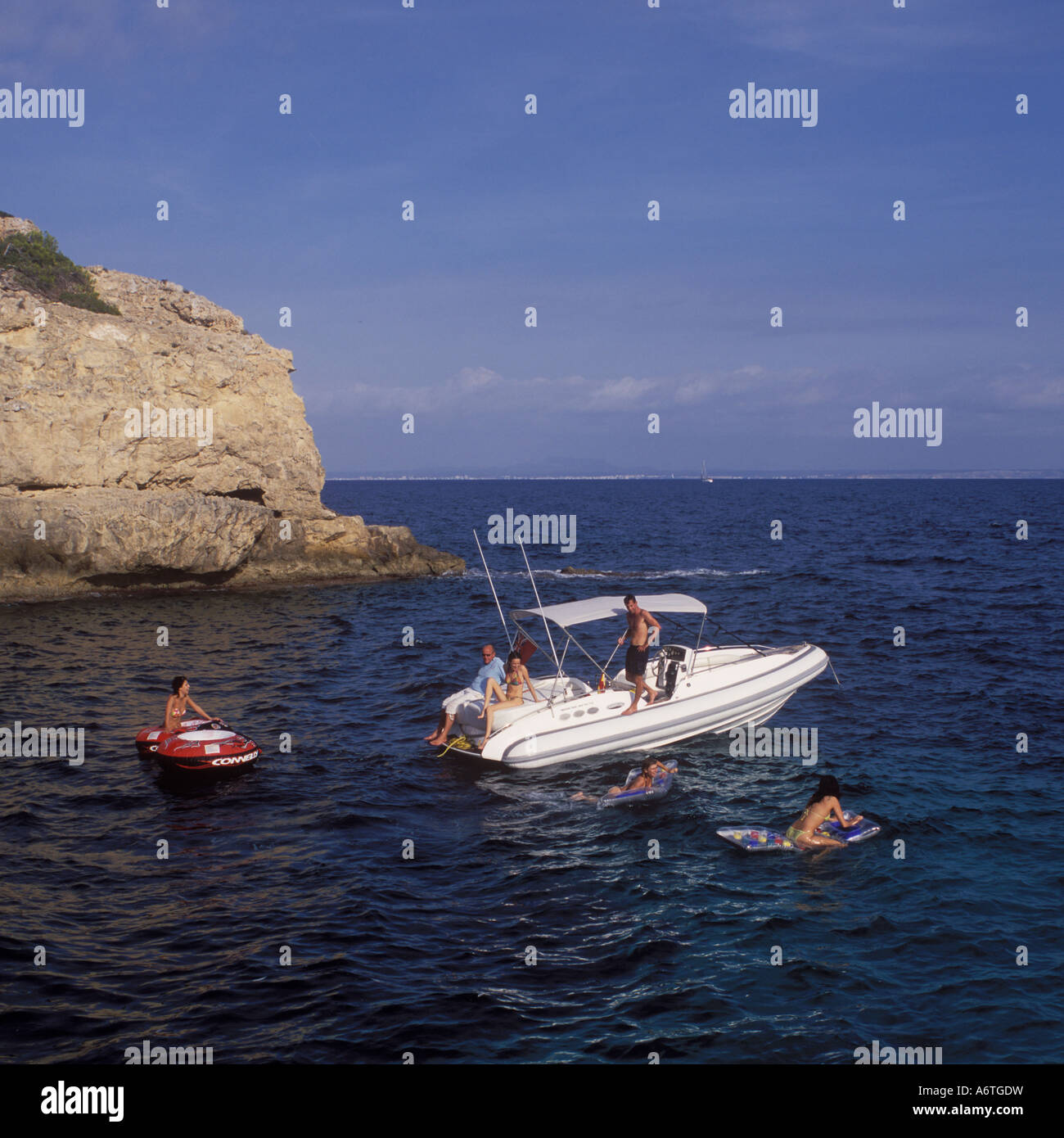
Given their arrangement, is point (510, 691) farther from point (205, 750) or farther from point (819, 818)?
point (819, 818)

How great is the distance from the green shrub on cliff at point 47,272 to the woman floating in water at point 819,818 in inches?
1370

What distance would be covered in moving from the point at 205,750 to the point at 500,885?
19.5 feet

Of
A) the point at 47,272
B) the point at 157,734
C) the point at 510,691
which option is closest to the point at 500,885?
the point at 510,691

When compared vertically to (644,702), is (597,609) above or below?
above

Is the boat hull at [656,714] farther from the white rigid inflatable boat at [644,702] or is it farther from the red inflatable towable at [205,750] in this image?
the red inflatable towable at [205,750]

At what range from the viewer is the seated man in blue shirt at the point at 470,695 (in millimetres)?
16594

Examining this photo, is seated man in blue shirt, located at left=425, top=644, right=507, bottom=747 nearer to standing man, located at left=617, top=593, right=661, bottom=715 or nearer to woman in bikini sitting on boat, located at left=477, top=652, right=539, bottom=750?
woman in bikini sitting on boat, located at left=477, top=652, right=539, bottom=750

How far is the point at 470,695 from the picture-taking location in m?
17.0

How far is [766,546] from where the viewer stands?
59094 mm

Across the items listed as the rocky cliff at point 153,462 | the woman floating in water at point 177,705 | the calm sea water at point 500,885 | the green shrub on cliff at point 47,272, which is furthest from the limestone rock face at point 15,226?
the woman floating in water at point 177,705

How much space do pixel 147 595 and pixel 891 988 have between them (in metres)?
29.7

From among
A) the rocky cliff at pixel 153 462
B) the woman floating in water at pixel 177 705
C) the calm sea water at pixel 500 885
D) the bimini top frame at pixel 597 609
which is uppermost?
the rocky cliff at pixel 153 462
